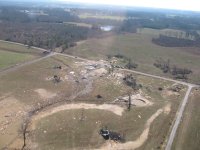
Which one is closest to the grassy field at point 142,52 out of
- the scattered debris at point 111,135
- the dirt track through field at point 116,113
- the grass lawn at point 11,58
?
the grass lawn at point 11,58

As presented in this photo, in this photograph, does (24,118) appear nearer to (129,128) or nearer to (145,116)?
(129,128)

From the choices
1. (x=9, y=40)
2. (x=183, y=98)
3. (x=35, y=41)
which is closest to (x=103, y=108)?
(x=183, y=98)

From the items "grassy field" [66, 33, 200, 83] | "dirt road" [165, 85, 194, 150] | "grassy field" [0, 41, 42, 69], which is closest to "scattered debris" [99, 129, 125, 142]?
"dirt road" [165, 85, 194, 150]

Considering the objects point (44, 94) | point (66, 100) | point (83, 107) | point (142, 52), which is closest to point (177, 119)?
point (83, 107)

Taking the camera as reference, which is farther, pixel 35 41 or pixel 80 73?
pixel 35 41

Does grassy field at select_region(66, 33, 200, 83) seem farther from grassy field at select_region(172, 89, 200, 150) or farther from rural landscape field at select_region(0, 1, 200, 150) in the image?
grassy field at select_region(172, 89, 200, 150)

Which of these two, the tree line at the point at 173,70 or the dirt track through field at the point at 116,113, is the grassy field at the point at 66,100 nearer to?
the dirt track through field at the point at 116,113
